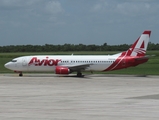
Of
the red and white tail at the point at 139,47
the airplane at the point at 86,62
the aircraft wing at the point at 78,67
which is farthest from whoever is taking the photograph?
the red and white tail at the point at 139,47

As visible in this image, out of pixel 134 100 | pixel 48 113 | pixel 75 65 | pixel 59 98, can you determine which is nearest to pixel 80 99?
pixel 59 98

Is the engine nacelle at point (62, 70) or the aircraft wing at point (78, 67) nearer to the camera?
the engine nacelle at point (62, 70)

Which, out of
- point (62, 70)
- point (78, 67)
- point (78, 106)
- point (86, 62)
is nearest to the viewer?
point (78, 106)

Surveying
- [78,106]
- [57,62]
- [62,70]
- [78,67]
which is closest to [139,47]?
[78,67]

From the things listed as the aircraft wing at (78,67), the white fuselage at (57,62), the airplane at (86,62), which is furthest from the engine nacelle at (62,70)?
the white fuselage at (57,62)

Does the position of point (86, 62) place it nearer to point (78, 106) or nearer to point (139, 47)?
point (139, 47)

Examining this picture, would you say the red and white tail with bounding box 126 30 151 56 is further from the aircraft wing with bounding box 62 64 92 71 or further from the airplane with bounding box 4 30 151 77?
the aircraft wing with bounding box 62 64 92 71

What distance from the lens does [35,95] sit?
100 feet

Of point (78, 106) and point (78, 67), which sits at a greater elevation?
point (78, 67)

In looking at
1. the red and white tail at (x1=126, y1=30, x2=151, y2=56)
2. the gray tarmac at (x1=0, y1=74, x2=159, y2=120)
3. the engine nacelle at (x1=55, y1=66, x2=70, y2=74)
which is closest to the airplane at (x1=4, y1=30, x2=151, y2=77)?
the red and white tail at (x1=126, y1=30, x2=151, y2=56)

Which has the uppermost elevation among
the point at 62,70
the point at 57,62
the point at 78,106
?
the point at 57,62

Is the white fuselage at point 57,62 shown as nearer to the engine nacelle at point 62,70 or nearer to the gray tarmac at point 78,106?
the engine nacelle at point 62,70

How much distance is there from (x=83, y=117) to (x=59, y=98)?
8.52m

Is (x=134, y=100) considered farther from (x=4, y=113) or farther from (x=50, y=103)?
(x=4, y=113)
